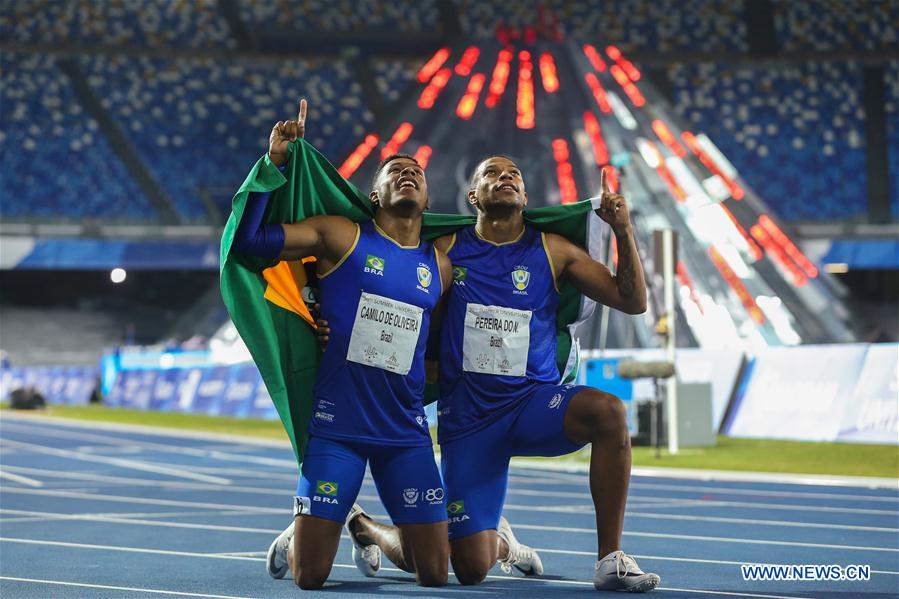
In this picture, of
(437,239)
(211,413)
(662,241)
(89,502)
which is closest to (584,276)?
(437,239)

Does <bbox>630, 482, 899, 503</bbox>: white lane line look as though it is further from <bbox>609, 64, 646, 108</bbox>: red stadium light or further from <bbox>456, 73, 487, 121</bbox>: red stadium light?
<bbox>456, 73, 487, 121</bbox>: red stadium light

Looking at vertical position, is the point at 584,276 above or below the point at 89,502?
above

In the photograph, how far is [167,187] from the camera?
4600cm

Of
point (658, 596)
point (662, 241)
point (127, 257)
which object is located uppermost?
point (127, 257)

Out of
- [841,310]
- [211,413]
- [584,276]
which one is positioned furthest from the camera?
[211,413]

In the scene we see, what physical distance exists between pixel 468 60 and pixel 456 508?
30181 mm

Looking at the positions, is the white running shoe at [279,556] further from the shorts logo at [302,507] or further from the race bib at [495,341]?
the race bib at [495,341]

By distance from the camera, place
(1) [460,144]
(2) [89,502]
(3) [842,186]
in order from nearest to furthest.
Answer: (2) [89,502] < (1) [460,144] < (3) [842,186]

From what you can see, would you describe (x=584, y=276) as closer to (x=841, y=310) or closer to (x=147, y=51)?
(x=841, y=310)

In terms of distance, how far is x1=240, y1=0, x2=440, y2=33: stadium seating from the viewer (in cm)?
4566

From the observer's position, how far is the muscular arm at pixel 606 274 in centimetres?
611

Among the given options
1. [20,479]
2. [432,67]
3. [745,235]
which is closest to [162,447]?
[20,479]

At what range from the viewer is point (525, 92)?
3272 centimetres

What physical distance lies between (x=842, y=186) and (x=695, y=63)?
665cm
